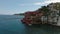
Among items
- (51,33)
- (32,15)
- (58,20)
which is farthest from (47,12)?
(51,33)

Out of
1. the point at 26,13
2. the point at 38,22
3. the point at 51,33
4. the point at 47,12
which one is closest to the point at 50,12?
the point at 47,12

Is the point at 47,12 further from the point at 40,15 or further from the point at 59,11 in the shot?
the point at 59,11

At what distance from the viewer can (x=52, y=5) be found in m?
39.7

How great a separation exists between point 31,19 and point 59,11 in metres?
7.37

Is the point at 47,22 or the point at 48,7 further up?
the point at 48,7

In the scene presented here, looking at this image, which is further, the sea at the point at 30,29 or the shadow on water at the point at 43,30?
the sea at the point at 30,29

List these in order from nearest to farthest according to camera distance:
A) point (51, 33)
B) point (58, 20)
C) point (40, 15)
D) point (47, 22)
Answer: point (51, 33) < point (58, 20) < point (47, 22) < point (40, 15)

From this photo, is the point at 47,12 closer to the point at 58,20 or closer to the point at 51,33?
the point at 58,20

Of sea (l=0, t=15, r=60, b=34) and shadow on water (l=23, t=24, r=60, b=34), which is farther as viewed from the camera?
sea (l=0, t=15, r=60, b=34)

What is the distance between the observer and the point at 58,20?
32344 mm

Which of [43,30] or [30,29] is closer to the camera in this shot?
[43,30]

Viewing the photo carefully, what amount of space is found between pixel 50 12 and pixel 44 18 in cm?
218

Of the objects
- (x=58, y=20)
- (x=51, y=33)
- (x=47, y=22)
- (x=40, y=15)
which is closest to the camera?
(x=51, y=33)

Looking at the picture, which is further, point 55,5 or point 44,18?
point 55,5
